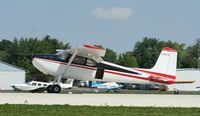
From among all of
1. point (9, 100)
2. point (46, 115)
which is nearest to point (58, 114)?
point (46, 115)

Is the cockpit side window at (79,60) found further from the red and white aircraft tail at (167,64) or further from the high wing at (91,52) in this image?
the red and white aircraft tail at (167,64)

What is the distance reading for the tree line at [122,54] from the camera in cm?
10495

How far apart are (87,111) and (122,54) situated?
4388 inches

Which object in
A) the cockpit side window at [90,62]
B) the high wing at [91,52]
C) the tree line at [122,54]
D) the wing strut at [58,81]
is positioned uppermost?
the tree line at [122,54]

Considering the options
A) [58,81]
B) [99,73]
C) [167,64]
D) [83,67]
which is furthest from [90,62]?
[167,64]

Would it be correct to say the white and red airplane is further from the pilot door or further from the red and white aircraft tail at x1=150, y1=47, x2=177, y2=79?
the red and white aircraft tail at x1=150, y1=47, x2=177, y2=79

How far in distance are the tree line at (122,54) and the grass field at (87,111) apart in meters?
66.4

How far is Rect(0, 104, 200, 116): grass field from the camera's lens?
15.8 meters

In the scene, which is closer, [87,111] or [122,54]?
[87,111]

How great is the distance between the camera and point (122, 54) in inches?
5039

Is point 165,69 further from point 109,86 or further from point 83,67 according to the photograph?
point 109,86

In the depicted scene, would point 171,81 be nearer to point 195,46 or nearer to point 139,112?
point 139,112

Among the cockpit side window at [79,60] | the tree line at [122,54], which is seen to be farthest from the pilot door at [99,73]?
the tree line at [122,54]

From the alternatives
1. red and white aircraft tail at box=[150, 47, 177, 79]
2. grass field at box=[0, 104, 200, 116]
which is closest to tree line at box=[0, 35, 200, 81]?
red and white aircraft tail at box=[150, 47, 177, 79]
